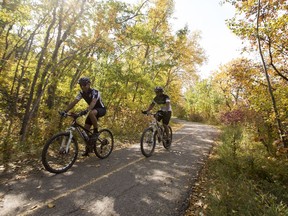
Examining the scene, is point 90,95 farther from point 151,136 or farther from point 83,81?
point 151,136

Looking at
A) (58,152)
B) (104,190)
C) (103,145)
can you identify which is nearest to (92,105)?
(58,152)

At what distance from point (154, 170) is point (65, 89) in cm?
532

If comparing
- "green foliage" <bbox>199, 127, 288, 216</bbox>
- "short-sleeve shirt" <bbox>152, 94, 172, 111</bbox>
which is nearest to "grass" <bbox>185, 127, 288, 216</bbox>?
"green foliage" <bbox>199, 127, 288, 216</bbox>

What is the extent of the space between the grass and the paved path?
357mm

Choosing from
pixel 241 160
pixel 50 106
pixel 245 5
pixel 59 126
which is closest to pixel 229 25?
pixel 245 5

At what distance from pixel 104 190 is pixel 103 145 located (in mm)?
2390

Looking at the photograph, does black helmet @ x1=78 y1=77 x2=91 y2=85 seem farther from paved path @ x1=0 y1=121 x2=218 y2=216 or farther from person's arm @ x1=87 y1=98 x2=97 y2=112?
paved path @ x1=0 y1=121 x2=218 y2=216

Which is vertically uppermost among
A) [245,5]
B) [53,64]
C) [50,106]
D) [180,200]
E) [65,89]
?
[245,5]

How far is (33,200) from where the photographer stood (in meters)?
3.55

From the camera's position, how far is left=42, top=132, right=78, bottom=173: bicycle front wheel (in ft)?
15.4

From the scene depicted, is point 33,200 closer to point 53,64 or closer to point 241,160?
point 53,64

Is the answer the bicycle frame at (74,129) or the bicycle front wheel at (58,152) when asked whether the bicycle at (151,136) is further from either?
the bicycle front wheel at (58,152)

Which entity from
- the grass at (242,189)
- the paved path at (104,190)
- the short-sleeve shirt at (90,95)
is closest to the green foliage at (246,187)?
the grass at (242,189)

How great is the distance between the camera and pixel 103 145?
6453 millimetres
